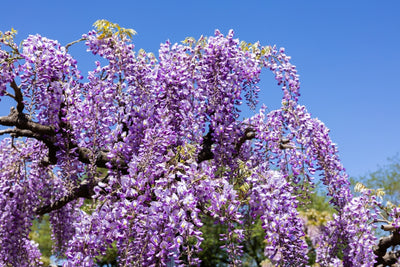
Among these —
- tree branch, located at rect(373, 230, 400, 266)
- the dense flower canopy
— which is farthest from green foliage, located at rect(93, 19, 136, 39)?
tree branch, located at rect(373, 230, 400, 266)

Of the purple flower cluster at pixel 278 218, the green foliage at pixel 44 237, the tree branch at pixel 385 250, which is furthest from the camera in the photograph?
the green foliage at pixel 44 237

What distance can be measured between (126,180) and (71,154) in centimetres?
163

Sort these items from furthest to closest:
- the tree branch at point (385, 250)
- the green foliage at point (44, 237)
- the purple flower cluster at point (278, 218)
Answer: the green foliage at point (44, 237) < the tree branch at point (385, 250) < the purple flower cluster at point (278, 218)

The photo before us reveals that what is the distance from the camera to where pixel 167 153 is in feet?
14.0

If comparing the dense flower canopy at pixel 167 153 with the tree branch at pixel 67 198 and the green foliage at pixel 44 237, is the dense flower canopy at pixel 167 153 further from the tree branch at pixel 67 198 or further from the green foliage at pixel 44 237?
the green foliage at pixel 44 237

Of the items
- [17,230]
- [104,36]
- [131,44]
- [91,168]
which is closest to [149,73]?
[131,44]

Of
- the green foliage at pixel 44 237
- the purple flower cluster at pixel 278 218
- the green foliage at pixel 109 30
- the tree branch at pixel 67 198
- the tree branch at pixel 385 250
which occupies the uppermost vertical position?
the green foliage at pixel 44 237

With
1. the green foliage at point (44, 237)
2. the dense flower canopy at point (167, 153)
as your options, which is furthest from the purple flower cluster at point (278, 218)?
the green foliage at point (44, 237)

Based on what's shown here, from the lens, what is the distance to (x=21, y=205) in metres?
5.62

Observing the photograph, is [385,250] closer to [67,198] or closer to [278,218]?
[278,218]

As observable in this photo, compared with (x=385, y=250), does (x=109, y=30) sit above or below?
above

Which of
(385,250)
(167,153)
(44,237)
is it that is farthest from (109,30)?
(44,237)

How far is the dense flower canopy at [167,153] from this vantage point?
3.71 m

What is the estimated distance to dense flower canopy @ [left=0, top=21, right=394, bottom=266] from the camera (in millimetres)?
3705
